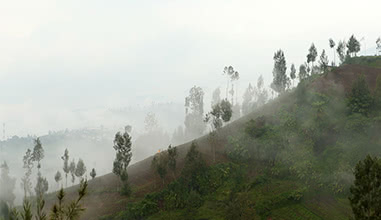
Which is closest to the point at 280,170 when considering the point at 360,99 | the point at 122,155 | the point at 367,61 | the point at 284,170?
the point at 284,170

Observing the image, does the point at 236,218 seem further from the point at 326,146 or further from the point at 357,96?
the point at 357,96

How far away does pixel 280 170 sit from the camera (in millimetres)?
51719

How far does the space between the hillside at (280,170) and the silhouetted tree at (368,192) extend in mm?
20195

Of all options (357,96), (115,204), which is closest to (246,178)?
(115,204)

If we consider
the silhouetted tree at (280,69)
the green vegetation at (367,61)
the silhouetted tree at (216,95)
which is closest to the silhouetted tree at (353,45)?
the green vegetation at (367,61)

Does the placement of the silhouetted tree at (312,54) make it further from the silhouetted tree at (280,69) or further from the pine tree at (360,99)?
the pine tree at (360,99)

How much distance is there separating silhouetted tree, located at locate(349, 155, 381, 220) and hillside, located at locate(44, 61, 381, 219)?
2020cm

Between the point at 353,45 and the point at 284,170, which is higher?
the point at 353,45

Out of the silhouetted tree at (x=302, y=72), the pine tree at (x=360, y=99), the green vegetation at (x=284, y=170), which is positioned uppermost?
the silhouetted tree at (x=302, y=72)

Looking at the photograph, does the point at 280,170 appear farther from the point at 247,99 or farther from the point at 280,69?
the point at 247,99

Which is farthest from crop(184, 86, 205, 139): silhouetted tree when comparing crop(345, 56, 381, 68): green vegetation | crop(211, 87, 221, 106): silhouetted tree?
crop(345, 56, 381, 68): green vegetation

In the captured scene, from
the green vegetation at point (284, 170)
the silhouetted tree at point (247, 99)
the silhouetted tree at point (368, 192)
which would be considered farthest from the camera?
the silhouetted tree at point (247, 99)

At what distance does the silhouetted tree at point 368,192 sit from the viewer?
62.5ft

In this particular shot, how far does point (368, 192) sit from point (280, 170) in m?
33.2
